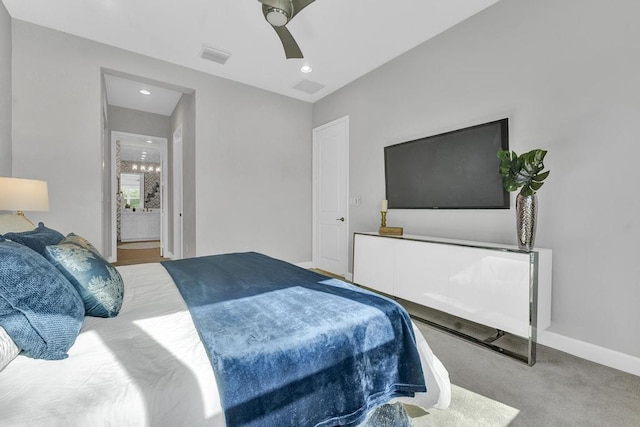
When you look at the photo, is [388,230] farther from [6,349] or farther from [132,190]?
[132,190]

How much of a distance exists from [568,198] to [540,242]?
1.28 feet

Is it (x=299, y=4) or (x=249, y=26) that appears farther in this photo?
(x=249, y=26)

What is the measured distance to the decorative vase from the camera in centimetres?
211

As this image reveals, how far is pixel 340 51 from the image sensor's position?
3.40m

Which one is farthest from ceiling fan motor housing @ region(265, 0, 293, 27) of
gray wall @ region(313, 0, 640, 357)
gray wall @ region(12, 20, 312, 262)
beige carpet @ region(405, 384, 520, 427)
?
beige carpet @ region(405, 384, 520, 427)

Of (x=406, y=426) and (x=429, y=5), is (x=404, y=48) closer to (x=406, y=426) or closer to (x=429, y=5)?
(x=429, y=5)

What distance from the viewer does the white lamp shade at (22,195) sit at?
6.99 feet

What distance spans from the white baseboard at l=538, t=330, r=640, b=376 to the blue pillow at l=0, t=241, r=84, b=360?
9.69 ft

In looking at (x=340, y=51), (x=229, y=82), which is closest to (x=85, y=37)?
(x=229, y=82)

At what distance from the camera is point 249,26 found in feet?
9.68

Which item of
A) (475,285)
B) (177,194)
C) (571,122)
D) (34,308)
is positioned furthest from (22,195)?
(571,122)

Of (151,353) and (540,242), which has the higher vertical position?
(540,242)

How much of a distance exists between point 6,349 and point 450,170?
3.13 metres

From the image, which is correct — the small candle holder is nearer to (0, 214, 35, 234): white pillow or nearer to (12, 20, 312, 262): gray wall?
(12, 20, 312, 262): gray wall
